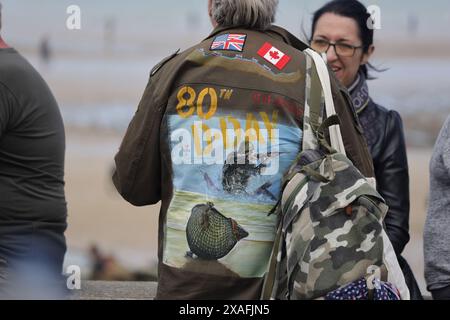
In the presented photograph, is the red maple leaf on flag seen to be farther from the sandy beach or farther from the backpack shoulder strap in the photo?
the sandy beach

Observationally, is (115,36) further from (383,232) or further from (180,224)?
(383,232)

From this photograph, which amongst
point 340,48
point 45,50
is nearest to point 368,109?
point 340,48

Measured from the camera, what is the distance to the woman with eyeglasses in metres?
3.29

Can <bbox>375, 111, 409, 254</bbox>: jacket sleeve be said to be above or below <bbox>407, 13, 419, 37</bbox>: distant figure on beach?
below

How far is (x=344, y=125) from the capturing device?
255 centimetres

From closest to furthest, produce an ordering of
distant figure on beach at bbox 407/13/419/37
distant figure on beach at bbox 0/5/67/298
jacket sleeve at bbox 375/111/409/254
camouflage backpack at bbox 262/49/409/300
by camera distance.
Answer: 1. camouflage backpack at bbox 262/49/409/300
2. distant figure on beach at bbox 0/5/67/298
3. jacket sleeve at bbox 375/111/409/254
4. distant figure on beach at bbox 407/13/419/37

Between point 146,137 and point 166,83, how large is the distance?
0.16 m

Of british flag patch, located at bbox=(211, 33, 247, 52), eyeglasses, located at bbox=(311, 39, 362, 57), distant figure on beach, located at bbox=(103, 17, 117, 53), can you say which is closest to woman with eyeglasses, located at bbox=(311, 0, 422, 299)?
eyeglasses, located at bbox=(311, 39, 362, 57)

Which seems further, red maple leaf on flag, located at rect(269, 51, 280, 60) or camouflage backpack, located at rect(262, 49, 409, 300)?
red maple leaf on flag, located at rect(269, 51, 280, 60)

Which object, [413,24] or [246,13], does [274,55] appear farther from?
[413,24]

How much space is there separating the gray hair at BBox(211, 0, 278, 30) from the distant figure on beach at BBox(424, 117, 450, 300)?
76 cm
